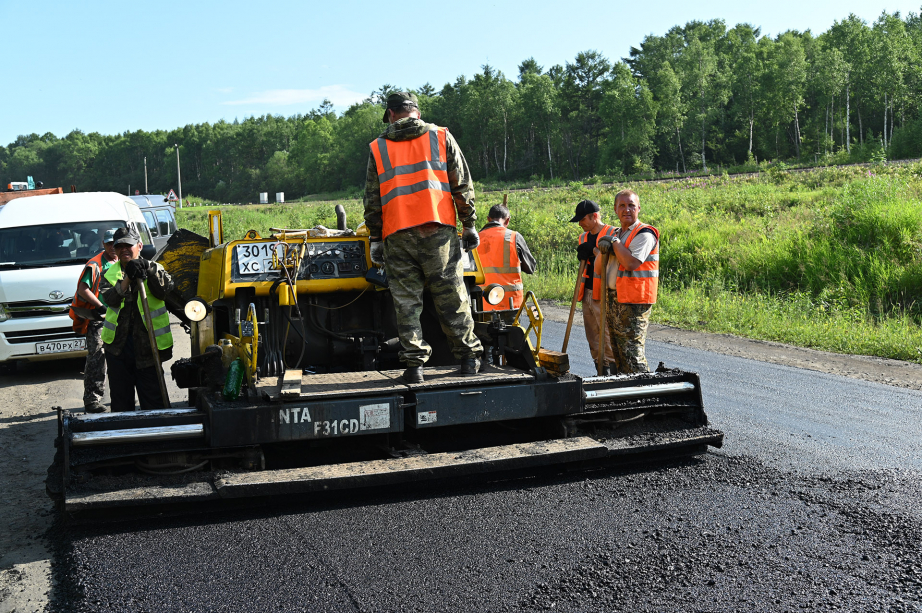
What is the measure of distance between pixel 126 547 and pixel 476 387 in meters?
2.07

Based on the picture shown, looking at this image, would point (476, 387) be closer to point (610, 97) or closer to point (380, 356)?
point (380, 356)

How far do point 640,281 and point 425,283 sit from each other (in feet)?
6.83

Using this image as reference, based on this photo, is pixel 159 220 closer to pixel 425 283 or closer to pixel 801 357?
pixel 801 357

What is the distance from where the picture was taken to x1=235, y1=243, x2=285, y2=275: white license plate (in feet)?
16.6

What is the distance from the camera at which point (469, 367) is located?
15.8 feet

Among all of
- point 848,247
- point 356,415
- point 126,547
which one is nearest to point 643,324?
point 356,415

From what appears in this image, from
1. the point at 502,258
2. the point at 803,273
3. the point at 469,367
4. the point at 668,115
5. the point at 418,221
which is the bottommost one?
the point at 469,367

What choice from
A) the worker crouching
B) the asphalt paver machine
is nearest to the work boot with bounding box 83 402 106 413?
the worker crouching

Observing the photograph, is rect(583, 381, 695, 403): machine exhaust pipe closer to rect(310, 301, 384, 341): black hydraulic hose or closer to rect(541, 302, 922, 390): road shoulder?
rect(310, 301, 384, 341): black hydraulic hose

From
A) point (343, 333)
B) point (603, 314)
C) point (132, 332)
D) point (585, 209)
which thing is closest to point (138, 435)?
point (343, 333)

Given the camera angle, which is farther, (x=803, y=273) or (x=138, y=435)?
(x=803, y=273)

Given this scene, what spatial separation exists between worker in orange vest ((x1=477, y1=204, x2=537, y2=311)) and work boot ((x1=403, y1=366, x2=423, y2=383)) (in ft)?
10.7

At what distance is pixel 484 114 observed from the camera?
9619cm

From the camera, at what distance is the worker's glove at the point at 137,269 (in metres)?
5.50
